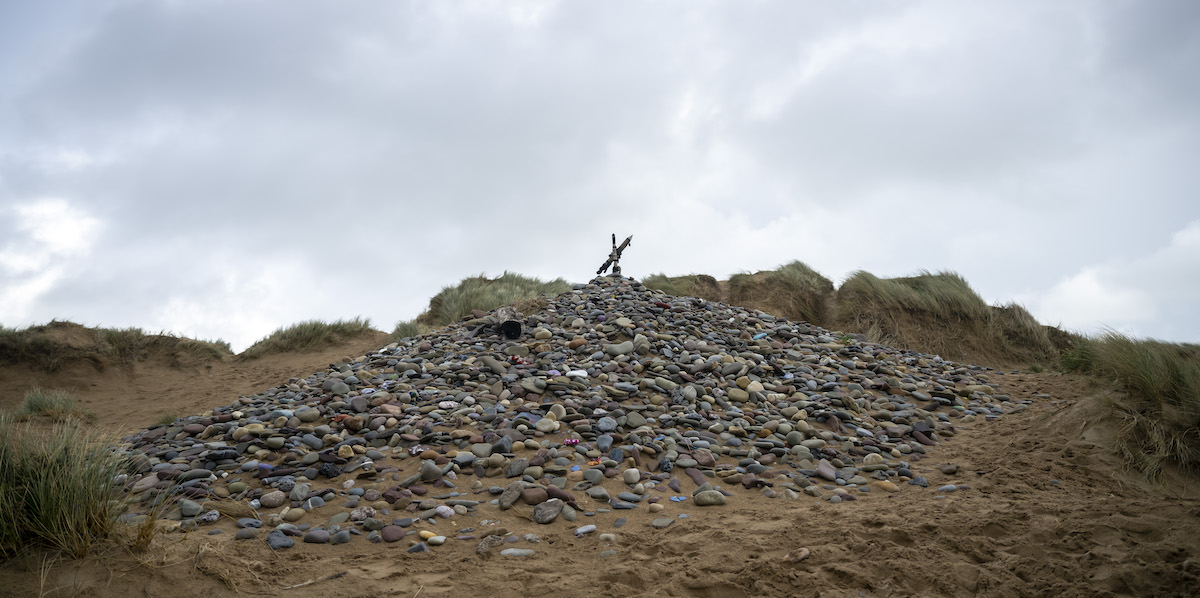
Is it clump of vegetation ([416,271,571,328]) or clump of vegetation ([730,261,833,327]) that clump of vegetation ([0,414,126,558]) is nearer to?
clump of vegetation ([416,271,571,328])

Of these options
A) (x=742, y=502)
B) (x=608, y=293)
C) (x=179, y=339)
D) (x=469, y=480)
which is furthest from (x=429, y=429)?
(x=179, y=339)

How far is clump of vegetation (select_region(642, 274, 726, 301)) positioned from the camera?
13258 millimetres

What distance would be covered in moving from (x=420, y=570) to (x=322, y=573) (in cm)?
55

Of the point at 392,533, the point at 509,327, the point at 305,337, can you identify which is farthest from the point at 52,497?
the point at 305,337

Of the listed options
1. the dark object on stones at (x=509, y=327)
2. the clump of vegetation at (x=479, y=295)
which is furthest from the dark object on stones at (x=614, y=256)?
the dark object on stones at (x=509, y=327)

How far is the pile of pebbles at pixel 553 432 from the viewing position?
15.5 ft

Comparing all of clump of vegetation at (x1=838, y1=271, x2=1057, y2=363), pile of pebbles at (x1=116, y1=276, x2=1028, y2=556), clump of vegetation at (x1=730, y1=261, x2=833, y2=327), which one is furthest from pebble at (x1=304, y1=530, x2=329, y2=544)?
clump of vegetation at (x1=838, y1=271, x2=1057, y2=363)

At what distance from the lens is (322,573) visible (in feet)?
12.2

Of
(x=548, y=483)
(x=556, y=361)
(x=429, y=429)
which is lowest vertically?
(x=548, y=483)

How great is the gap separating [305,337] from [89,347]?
140 inches

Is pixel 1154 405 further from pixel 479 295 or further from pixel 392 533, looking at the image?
pixel 479 295

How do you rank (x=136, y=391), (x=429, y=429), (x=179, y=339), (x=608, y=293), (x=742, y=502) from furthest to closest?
(x=179, y=339), (x=136, y=391), (x=608, y=293), (x=429, y=429), (x=742, y=502)

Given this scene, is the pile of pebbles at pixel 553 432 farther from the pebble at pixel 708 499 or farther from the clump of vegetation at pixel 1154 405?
the clump of vegetation at pixel 1154 405

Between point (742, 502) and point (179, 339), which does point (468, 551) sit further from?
point (179, 339)
